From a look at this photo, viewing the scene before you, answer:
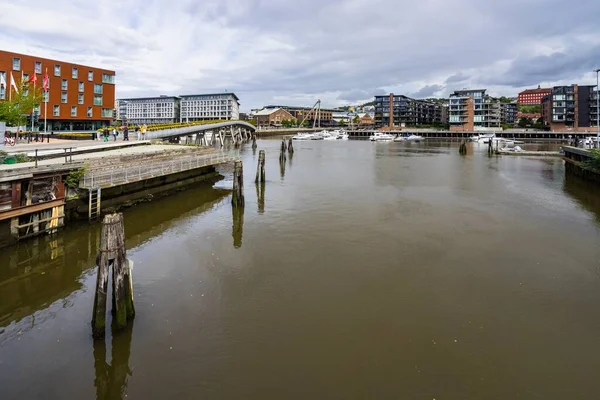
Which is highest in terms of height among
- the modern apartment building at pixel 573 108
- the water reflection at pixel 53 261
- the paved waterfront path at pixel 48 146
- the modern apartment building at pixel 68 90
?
the modern apartment building at pixel 573 108

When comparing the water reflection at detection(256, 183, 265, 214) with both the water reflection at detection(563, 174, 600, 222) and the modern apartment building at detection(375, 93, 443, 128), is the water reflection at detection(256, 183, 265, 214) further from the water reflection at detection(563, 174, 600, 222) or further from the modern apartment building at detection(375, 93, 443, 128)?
the modern apartment building at detection(375, 93, 443, 128)

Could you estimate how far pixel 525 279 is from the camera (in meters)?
16.3

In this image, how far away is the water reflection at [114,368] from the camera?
31.3 ft

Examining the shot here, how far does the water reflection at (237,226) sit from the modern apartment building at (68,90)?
44.3 metres

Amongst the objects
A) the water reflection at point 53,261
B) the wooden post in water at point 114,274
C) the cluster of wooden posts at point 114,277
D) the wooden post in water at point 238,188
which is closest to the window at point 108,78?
the water reflection at point 53,261

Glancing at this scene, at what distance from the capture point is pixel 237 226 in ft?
79.5

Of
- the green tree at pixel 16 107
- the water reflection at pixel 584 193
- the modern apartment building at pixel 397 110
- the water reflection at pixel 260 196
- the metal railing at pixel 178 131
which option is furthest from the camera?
the modern apartment building at pixel 397 110

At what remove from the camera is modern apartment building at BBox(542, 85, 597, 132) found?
142 meters

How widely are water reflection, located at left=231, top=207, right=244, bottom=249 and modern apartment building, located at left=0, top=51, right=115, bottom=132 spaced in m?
44.3

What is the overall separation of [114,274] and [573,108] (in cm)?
17025

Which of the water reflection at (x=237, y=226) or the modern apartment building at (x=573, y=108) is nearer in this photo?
the water reflection at (x=237, y=226)

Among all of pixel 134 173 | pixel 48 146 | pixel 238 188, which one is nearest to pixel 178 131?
pixel 48 146

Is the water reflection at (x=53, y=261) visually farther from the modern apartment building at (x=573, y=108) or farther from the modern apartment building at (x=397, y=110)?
the modern apartment building at (x=397, y=110)

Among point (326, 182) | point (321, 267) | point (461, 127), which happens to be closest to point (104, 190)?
point (321, 267)
